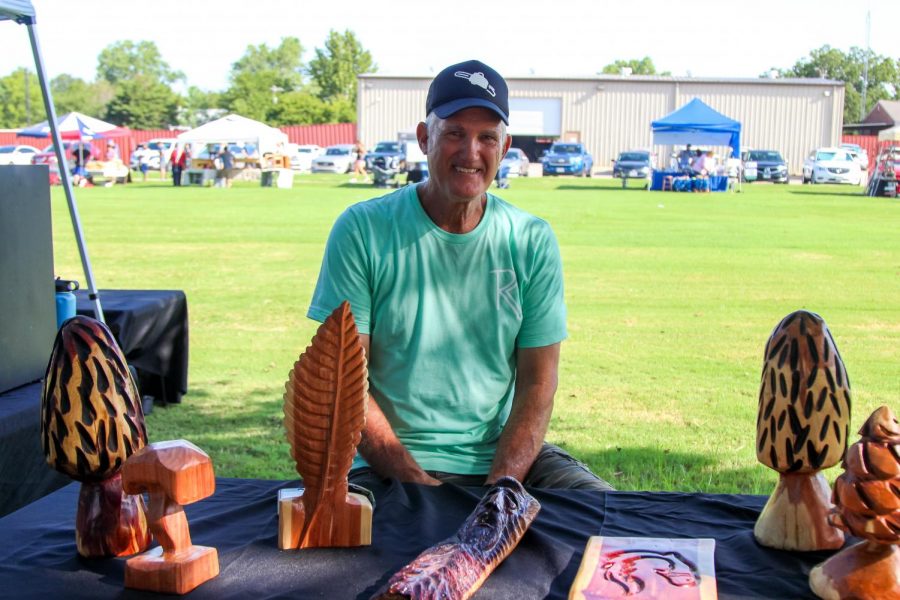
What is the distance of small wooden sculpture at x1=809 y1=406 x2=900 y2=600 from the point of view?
131cm

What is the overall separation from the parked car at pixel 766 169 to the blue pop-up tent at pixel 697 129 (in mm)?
7324

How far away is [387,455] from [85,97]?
96746 millimetres

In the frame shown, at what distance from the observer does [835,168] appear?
34.3 meters

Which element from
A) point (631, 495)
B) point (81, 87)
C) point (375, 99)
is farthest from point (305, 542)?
point (81, 87)

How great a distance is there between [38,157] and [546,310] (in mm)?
34447

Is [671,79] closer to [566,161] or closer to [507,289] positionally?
[566,161]

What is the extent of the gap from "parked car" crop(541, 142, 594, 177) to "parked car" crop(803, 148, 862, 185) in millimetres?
8959

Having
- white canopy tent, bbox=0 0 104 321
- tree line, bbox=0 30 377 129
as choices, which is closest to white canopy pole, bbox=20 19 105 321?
white canopy tent, bbox=0 0 104 321

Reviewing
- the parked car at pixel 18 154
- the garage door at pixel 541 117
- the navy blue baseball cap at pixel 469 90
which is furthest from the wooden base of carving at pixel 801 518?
the garage door at pixel 541 117

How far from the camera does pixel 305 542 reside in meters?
1.66

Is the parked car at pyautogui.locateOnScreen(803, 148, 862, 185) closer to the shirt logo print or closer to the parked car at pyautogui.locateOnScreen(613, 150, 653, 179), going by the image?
the parked car at pyautogui.locateOnScreen(613, 150, 653, 179)

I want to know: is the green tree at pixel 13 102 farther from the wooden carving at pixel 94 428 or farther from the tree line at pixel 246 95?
the wooden carving at pixel 94 428

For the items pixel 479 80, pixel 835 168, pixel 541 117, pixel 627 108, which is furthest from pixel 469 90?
pixel 541 117

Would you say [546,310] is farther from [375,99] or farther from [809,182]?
[375,99]
